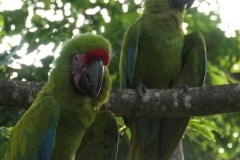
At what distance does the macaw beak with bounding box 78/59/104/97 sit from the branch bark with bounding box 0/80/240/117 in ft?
1.31

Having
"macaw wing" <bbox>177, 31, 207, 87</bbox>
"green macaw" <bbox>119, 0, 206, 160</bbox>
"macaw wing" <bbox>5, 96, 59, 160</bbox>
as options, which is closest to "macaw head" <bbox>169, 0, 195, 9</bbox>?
"green macaw" <bbox>119, 0, 206, 160</bbox>

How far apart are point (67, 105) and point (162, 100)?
1.91ft

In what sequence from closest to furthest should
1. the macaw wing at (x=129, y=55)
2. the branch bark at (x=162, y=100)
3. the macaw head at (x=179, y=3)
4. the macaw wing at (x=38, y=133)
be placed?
the macaw wing at (x=38, y=133)
the branch bark at (x=162, y=100)
the macaw wing at (x=129, y=55)
the macaw head at (x=179, y=3)

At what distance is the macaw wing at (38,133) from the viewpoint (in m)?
2.85

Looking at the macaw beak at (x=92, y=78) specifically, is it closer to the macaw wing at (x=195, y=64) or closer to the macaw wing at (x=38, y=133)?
the macaw wing at (x=38, y=133)

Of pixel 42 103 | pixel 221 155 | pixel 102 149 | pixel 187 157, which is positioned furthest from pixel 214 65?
pixel 42 103

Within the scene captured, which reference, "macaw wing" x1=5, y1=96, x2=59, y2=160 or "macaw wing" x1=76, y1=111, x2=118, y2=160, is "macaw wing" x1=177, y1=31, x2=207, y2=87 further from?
"macaw wing" x1=5, y1=96, x2=59, y2=160

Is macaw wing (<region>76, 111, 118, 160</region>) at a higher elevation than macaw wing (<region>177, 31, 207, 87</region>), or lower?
lower

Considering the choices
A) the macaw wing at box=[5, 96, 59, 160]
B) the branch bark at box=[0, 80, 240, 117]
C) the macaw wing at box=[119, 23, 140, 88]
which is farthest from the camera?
the macaw wing at box=[119, 23, 140, 88]

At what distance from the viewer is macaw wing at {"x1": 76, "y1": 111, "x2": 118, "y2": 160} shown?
3211 mm

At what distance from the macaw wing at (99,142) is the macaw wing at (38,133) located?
1.28 feet

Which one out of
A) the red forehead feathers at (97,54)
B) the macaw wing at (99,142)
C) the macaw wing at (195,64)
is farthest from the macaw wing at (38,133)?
the macaw wing at (195,64)

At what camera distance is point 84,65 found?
293cm

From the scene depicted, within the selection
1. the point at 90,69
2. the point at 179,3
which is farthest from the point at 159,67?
the point at 90,69
